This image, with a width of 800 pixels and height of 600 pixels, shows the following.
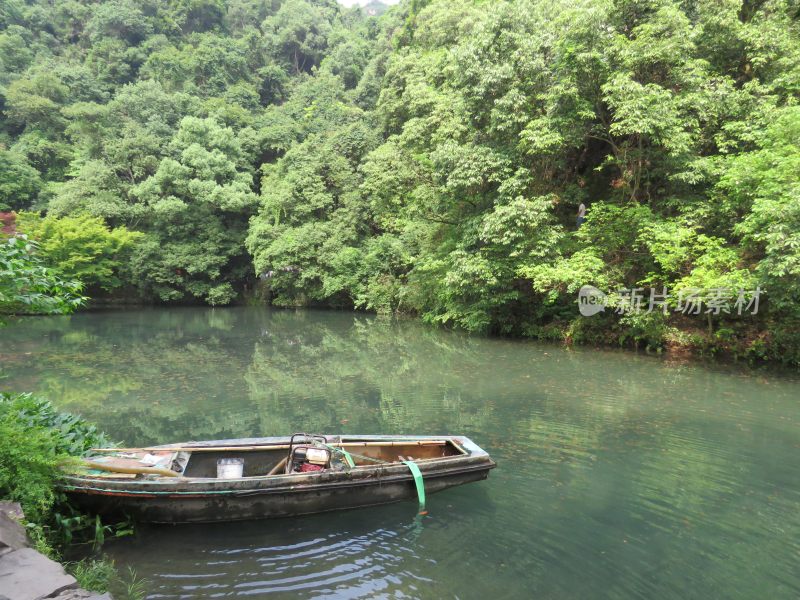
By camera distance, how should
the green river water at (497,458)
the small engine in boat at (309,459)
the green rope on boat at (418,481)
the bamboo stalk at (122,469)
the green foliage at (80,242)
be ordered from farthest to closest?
the green foliage at (80,242), the small engine in boat at (309,459), the green rope on boat at (418,481), the bamboo stalk at (122,469), the green river water at (497,458)

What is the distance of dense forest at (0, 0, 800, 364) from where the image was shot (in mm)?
12414

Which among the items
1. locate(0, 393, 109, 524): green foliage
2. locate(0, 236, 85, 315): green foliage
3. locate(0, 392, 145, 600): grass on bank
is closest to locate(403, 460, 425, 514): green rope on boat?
locate(0, 392, 145, 600): grass on bank

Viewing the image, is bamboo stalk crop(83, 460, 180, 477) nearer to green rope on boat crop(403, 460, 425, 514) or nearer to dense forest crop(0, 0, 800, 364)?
green rope on boat crop(403, 460, 425, 514)

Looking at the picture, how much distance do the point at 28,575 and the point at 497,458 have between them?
5.15m

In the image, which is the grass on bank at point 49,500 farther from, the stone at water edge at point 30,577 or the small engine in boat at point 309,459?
the small engine in boat at point 309,459

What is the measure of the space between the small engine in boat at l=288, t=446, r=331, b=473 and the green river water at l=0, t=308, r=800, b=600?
59 centimetres

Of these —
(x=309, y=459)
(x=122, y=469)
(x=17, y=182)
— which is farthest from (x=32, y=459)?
(x=17, y=182)

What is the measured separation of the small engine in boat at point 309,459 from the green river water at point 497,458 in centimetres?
59

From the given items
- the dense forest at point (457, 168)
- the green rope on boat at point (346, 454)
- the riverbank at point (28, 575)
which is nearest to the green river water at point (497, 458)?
the green rope on boat at point (346, 454)

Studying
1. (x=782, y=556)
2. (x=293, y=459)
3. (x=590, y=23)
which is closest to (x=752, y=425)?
(x=782, y=556)

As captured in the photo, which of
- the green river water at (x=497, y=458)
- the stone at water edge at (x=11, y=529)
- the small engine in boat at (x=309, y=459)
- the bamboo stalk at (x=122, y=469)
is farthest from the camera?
the small engine in boat at (x=309, y=459)

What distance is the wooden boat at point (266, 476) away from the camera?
179 inches

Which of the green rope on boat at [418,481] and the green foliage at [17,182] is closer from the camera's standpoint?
the green rope on boat at [418,481]

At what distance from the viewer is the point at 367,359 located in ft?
44.8
